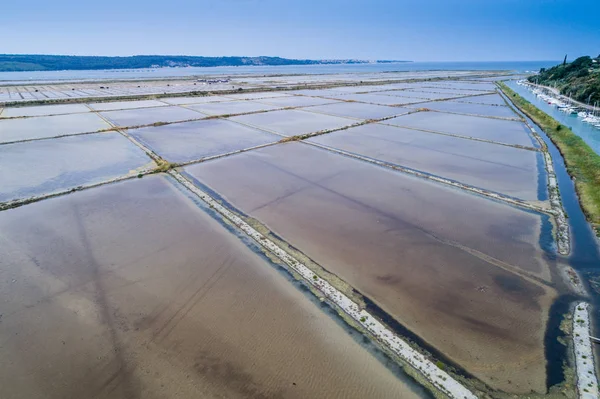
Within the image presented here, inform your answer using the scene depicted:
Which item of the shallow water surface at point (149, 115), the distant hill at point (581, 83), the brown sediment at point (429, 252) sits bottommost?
the brown sediment at point (429, 252)

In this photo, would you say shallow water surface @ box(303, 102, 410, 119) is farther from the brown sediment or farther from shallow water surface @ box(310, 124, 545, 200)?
the brown sediment

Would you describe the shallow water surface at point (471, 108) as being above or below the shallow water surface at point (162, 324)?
above

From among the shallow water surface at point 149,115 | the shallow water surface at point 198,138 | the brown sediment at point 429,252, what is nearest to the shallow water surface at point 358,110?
the shallow water surface at point 198,138

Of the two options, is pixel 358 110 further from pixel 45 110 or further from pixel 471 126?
pixel 45 110

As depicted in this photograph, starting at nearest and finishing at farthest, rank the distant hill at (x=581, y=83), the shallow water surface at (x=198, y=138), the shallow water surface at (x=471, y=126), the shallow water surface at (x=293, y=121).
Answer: the shallow water surface at (x=198, y=138) → the shallow water surface at (x=471, y=126) → the shallow water surface at (x=293, y=121) → the distant hill at (x=581, y=83)

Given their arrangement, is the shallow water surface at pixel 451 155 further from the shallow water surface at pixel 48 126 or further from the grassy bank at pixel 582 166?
the shallow water surface at pixel 48 126

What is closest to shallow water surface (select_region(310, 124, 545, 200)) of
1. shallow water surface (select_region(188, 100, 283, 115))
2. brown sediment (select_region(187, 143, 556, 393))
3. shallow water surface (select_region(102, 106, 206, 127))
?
brown sediment (select_region(187, 143, 556, 393))
